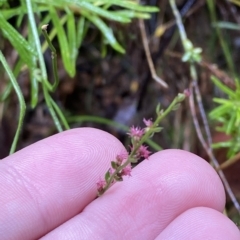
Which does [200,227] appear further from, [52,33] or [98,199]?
[52,33]

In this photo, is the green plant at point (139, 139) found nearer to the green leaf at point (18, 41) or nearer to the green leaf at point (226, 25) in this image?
the green leaf at point (18, 41)

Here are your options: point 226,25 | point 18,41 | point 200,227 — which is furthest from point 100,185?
point 226,25

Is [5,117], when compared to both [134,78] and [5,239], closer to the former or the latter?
[134,78]

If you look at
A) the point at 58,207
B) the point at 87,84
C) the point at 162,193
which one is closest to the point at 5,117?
the point at 87,84

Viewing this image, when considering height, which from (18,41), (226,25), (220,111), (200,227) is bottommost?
(200,227)

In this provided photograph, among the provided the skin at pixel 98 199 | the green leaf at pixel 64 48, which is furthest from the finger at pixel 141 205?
the green leaf at pixel 64 48

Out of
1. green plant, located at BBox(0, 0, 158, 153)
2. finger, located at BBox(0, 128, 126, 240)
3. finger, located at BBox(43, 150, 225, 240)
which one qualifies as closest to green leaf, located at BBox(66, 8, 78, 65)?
green plant, located at BBox(0, 0, 158, 153)

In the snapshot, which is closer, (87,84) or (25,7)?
(25,7)
